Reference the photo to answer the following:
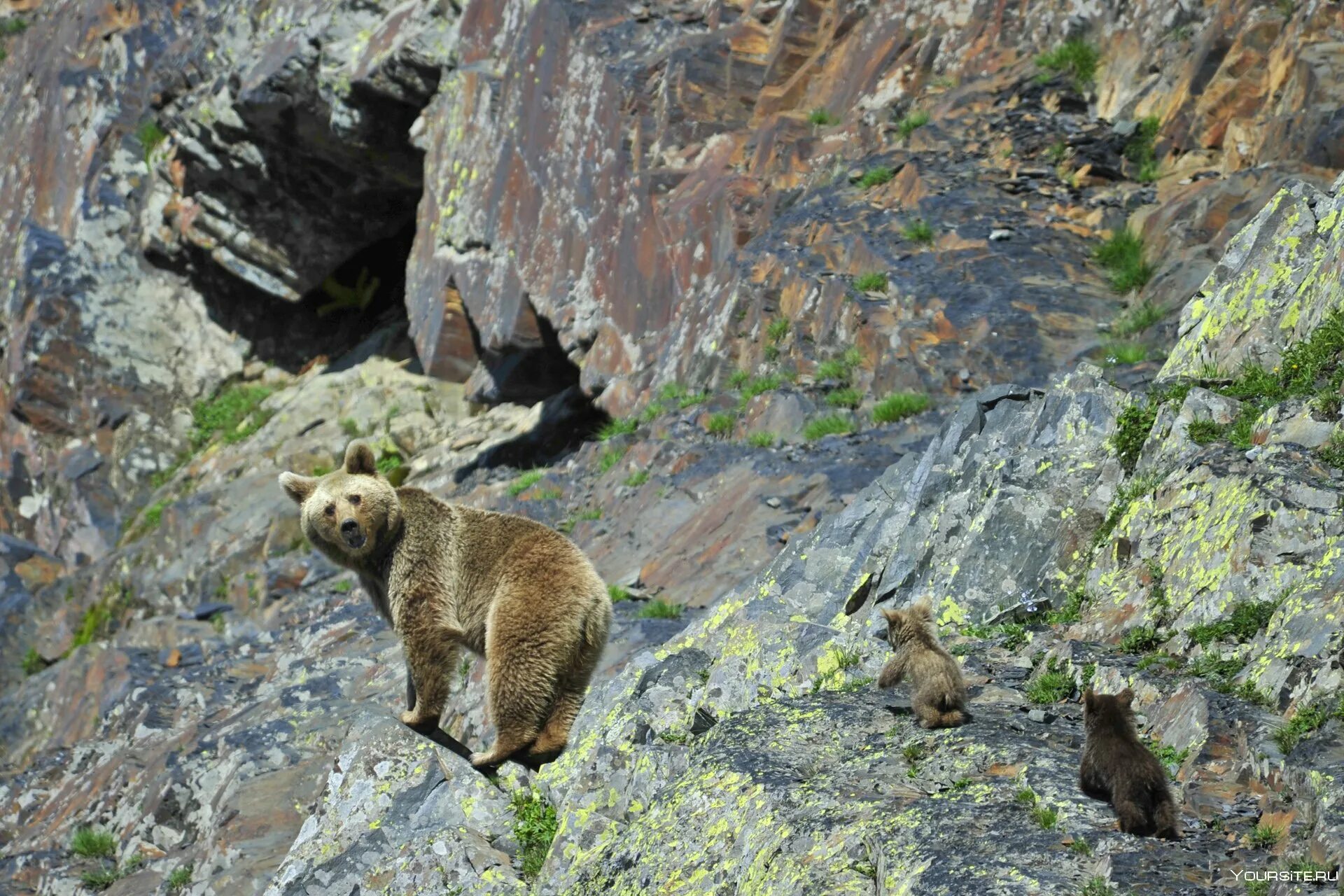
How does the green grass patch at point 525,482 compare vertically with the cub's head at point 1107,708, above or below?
below

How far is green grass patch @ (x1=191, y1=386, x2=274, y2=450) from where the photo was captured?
31.0m

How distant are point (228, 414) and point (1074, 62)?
72.1 feet

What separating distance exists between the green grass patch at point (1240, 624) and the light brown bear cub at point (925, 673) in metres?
1.24

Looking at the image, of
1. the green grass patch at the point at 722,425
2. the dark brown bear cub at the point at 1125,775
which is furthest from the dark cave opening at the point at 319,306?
the dark brown bear cub at the point at 1125,775

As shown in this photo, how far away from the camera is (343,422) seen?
28000 millimetres

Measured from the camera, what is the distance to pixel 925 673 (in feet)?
22.1

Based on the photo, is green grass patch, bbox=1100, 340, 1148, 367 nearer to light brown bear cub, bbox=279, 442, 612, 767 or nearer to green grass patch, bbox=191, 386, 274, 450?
light brown bear cub, bbox=279, 442, 612, 767

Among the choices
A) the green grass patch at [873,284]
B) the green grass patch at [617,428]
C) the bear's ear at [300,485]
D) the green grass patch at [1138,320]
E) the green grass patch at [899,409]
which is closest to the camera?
the bear's ear at [300,485]

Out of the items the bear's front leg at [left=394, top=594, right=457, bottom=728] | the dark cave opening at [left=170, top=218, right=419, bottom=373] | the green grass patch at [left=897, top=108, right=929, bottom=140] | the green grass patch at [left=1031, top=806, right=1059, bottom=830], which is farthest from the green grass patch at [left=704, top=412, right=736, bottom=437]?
the dark cave opening at [left=170, top=218, right=419, bottom=373]

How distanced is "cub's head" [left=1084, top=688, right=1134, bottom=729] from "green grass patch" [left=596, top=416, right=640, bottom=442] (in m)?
12.7

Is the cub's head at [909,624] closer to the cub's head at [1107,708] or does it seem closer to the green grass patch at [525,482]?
the cub's head at [1107,708]

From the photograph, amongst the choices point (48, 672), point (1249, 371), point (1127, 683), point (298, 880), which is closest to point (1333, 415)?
point (1249, 371)

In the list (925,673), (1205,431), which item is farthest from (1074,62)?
(925,673)

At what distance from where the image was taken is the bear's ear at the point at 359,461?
982 centimetres
